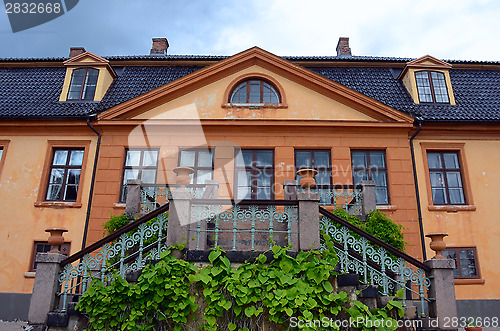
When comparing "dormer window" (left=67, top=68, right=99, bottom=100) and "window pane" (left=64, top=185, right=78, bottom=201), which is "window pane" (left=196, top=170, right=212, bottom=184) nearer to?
"window pane" (left=64, top=185, right=78, bottom=201)

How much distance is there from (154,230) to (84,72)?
33.7 feet

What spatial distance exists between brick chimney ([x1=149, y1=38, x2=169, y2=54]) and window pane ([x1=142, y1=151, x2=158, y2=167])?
7.82 meters

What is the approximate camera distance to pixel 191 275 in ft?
19.7

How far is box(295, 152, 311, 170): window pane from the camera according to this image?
501 inches

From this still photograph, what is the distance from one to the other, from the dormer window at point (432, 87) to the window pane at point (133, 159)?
34.0ft

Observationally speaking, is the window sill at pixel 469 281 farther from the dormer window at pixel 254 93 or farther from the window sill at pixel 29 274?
the window sill at pixel 29 274

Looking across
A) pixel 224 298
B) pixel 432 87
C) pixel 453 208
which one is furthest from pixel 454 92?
pixel 224 298

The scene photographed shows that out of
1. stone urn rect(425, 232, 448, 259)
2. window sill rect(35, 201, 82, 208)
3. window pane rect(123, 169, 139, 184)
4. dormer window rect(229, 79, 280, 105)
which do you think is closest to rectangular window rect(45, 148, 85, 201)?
window sill rect(35, 201, 82, 208)

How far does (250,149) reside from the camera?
13008mm

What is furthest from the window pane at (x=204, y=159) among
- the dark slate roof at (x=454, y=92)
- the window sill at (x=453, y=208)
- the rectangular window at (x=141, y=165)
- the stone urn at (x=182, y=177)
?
the window sill at (x=453, y=208)

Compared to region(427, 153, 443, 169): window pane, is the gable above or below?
above

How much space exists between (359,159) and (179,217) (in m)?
8.06

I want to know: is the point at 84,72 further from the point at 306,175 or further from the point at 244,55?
the point at 306,175

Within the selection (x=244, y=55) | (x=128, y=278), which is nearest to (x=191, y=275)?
(x=128, y=278)
